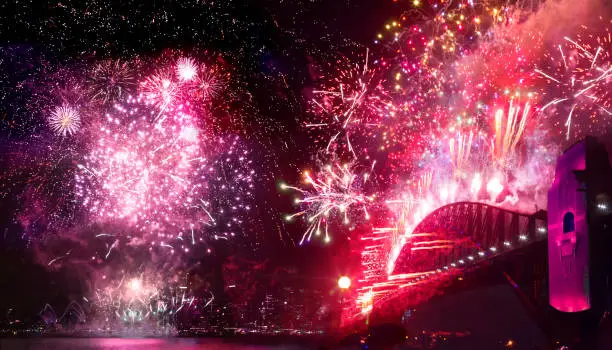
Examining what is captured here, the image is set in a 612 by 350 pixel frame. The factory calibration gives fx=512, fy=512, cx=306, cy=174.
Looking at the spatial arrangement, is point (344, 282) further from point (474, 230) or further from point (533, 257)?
point (474, 230)

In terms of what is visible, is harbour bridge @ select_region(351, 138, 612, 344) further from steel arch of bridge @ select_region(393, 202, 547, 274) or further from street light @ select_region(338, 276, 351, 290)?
street light @ select_region(338, 276, 351, 290)

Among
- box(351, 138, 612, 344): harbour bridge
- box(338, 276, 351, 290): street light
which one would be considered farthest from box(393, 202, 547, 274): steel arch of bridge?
box(338, 276, 351, 290): street light

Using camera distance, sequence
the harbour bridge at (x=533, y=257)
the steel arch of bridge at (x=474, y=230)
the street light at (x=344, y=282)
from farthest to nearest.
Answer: the steel arch of bridge at (x=474, y=230), the harbour bridge at (x=533, y=257), the street light at (x=344, y=282)

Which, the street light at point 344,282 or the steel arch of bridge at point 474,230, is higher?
the steel arch of bridge at point 474,230

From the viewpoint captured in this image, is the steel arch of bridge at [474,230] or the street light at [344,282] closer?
the street light at [344,282]

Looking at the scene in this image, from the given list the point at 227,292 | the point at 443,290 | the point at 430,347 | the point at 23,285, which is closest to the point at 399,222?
the point at 443,290

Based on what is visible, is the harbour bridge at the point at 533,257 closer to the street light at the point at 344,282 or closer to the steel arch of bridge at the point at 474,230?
the steel arch of bridge at the point at 474,230

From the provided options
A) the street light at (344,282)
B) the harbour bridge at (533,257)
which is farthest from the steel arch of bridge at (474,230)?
the street light at (344,282)

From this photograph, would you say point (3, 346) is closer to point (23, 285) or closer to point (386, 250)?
point (23, 285)

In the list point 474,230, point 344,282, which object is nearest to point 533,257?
point 474,230
